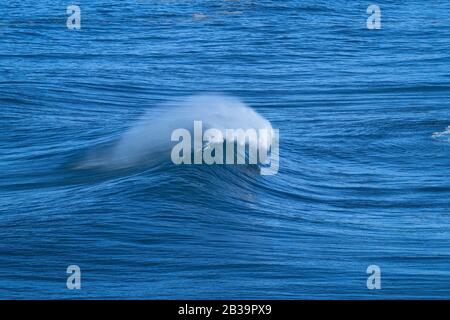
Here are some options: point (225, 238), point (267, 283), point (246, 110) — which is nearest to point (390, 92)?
point (246, 110)

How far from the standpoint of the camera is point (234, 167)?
1673 cm

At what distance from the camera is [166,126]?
1891cm

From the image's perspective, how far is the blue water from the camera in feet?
38.3

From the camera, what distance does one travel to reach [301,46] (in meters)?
27.6

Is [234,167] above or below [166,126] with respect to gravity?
below

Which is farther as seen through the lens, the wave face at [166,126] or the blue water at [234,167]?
the wave face at [166,126]

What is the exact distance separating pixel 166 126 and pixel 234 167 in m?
2.59

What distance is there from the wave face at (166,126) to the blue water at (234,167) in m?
0.34

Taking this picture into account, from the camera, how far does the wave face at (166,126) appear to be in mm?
17172

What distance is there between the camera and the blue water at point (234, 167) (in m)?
11.7

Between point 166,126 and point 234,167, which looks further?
point 166,126

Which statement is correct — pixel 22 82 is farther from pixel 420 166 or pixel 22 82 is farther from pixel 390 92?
pixel 420 166

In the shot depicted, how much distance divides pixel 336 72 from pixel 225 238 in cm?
1229
